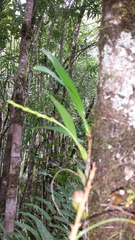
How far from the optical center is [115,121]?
64 centimetres

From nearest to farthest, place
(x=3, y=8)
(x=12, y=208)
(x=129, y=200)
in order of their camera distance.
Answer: (x=129, y=200) < (x=12, y=208) < (x=3, y=8)

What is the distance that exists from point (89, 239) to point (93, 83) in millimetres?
2838

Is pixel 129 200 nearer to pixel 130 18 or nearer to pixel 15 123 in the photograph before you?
pixel 130 18

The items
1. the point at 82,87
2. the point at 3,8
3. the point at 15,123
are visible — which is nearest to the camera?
the point at 15,123

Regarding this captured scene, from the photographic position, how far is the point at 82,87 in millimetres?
3262

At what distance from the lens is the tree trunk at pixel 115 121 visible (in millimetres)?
626

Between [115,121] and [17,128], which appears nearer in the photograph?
[115,121]

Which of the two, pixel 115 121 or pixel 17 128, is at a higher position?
pixel 17 128

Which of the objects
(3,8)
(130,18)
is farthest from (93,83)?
(130,18)

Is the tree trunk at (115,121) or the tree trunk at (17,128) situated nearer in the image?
the tree trunk at (115,121)

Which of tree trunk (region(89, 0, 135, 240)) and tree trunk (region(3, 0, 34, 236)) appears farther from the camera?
tree trunk (region(3, 0, 34, 236))

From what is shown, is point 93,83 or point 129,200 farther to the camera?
point 93,83

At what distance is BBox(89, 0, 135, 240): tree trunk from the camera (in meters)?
0.63

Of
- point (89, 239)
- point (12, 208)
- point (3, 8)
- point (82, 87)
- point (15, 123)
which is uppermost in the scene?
point (3, 8)
